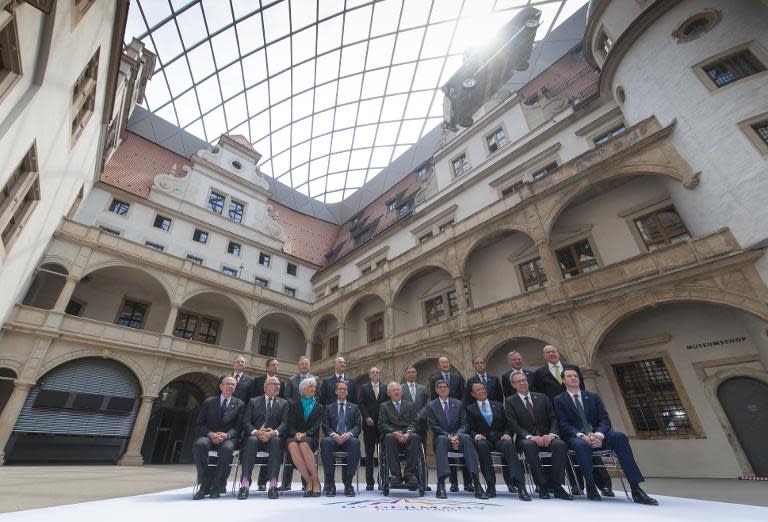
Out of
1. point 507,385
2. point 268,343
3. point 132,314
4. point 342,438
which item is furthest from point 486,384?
point 132,314

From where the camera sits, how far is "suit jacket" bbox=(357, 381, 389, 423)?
6.65 meters

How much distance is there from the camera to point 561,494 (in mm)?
4512

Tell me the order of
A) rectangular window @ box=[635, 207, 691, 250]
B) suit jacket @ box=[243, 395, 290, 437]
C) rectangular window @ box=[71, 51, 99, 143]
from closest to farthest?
1. suit jacket @ box=[243, 395, 290, 437]
2. rectangular window @ box=[71, 51, 99, 143]
3. rectangular window @ box=[635, 207, 691, 250]

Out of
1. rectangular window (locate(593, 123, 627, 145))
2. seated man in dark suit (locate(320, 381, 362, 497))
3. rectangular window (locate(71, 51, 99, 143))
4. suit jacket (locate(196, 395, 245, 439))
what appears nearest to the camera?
seated man in dark suit (locate(320, 381, 362, 497))

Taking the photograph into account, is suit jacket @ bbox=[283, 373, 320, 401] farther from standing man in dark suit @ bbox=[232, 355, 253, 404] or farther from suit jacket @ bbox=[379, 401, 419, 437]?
suit jacket @ bbox=[379, 401, 419, 437]

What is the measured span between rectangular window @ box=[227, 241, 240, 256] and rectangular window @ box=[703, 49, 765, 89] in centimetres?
2409

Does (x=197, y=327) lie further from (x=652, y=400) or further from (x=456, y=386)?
(x=652, y=400)

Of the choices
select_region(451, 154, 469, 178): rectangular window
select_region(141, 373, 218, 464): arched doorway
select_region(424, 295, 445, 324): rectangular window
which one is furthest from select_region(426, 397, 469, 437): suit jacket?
select_region(451, 154, 469, 178): rectangular window

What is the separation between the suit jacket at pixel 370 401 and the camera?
21.8 ft

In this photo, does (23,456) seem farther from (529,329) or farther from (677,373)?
(677,373)

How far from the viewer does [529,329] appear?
12148 millimetres

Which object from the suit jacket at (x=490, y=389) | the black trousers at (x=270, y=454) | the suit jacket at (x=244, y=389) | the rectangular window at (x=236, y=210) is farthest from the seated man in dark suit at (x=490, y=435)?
the rectangular window at (x=236, y=210)

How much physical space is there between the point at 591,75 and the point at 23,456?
29.4 metres

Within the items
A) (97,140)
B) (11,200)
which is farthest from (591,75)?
(97,140)
